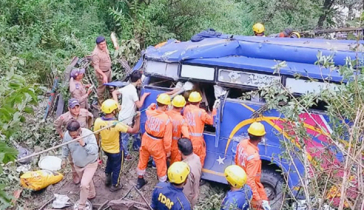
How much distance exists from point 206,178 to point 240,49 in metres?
1.94

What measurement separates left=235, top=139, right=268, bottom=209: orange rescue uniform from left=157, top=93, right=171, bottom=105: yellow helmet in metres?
1.36

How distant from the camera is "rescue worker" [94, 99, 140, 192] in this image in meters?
6.29

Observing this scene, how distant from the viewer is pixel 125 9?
11531 mm

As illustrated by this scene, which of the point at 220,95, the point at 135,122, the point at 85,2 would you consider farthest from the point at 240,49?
the point at 85,2

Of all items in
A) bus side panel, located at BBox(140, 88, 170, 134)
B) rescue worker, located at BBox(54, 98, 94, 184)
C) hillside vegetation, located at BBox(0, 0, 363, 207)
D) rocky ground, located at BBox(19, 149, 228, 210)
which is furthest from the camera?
hillside vegetation, located at BBox(0, 0, 363, 207)

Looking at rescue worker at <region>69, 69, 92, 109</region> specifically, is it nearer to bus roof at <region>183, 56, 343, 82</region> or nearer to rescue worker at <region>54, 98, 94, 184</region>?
rescue worker at <region>54, 98, 94, 184</region>

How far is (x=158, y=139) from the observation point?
6.36 metres

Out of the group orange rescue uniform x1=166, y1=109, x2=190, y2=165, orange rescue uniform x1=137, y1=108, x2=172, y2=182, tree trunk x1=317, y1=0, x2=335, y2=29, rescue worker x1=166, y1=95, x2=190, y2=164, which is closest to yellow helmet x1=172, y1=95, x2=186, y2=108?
rescue worker x1=166, y1=95, x2=190, y2=164

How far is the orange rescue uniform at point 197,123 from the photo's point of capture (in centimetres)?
651

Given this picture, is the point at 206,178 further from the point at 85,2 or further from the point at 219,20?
the point at 85,2

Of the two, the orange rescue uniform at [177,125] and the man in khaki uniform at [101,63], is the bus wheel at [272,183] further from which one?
the man in khaki uniform at [101,63]

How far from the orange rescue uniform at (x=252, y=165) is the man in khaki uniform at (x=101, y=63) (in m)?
3.61

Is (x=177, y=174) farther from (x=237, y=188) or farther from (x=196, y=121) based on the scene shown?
(x=196, y=121)

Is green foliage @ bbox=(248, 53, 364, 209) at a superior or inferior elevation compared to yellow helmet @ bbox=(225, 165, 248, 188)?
superior
